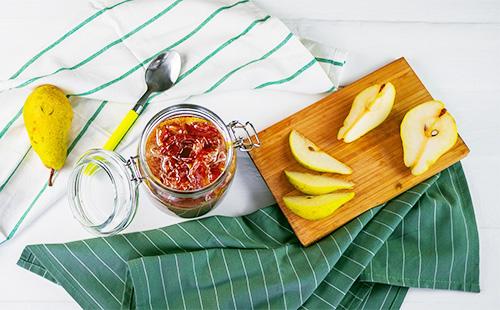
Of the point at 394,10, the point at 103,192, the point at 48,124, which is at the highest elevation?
the point at 48,124

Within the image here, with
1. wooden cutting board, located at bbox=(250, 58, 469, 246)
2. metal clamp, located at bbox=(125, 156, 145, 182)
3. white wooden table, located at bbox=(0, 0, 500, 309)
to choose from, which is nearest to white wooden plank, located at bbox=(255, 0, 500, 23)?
white wooden table, located at bbox=(0, 0, 500, 309)

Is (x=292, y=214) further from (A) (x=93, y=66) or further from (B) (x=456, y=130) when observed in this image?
(A) (x=93, y=66)

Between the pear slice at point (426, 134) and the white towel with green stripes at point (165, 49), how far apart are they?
152 mm

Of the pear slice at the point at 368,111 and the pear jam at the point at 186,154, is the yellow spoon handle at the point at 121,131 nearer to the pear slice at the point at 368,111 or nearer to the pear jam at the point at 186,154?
the pear jam at the point at 186,154

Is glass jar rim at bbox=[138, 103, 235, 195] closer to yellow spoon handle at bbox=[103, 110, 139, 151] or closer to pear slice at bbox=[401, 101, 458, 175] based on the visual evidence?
yellow spoon handle at bbox=[103, 110, 139, 151]

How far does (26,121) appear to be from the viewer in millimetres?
1120

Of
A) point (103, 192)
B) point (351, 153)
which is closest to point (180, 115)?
point (103, 192)

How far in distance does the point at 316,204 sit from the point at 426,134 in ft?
0.71

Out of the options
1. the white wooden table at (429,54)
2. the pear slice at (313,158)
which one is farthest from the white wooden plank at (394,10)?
the pear slice at (313,158)

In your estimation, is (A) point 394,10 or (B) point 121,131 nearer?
(B) point 121,131

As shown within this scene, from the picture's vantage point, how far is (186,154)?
104cm

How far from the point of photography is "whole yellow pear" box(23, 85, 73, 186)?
3.61 feet

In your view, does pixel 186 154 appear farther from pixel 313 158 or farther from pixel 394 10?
pixel 394 10

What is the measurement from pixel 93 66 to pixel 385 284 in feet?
1.98
